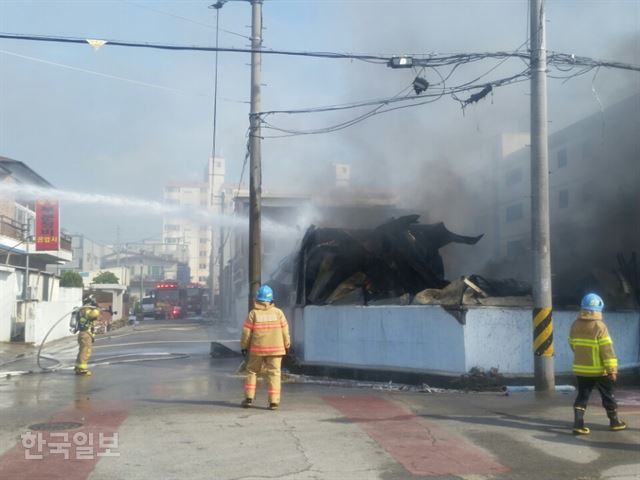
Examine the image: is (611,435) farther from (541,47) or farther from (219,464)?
(541,47)

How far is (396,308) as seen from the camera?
37.4ft

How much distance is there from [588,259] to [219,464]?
1131 centimetres

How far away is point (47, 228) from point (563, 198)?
18.3 m

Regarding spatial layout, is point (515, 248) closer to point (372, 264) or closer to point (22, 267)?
point (372, 264)

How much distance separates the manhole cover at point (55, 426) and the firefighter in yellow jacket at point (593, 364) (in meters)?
5.30

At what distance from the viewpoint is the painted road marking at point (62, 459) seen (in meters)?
5.48

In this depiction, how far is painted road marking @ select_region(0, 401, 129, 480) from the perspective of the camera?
18.0ft

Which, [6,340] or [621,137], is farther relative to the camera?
[6,340]

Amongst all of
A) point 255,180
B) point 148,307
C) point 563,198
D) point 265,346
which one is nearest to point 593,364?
point 265,346

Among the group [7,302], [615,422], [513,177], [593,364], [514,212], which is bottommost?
[615,422]

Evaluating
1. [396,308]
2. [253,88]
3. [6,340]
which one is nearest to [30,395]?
[396,308]

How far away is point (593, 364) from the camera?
23.4 feet

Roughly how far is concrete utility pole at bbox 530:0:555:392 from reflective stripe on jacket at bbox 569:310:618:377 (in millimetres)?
3001

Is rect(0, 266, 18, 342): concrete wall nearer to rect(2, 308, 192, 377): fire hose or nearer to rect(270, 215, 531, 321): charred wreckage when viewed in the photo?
rect(2, 308, 192, 377): fire hose
